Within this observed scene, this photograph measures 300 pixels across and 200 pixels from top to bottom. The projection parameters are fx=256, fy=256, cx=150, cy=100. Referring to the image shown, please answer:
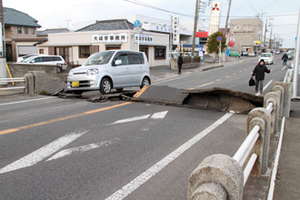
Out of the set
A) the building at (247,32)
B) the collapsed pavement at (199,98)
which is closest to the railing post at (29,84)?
the collapsed pavement at (199,98)

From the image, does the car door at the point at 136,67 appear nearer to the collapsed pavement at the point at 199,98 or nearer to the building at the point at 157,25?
the collapsed pavement at the point at 199,98

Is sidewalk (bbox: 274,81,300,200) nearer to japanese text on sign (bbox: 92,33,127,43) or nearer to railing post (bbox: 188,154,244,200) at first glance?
railing post (bbox: 188,154,244,200)

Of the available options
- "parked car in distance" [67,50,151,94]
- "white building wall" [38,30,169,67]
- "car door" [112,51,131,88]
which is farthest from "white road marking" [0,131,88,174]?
"white building wall" [38,30,169,67]

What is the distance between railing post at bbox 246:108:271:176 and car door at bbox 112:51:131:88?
Result: 27.5 ft

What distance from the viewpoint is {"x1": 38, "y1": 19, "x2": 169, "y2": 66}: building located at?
27344mm

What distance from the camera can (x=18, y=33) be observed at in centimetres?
4394

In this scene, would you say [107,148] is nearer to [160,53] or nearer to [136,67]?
[136,67]

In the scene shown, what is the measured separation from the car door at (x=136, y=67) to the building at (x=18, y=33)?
1320 inches

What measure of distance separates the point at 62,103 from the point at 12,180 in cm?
572

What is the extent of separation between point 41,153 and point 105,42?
24.9 meters

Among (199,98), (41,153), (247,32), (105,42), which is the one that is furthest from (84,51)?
(247,32)

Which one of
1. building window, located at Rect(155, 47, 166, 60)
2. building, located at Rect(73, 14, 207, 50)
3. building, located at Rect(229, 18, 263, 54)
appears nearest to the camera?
building window, located at Rect(155, 47, 166, 60)

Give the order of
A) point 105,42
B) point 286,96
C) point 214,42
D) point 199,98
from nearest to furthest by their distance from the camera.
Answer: point 286,96, point 199,98, point 105,42, point 214,42

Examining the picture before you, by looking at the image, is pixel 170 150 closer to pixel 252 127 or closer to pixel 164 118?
pixel 252 127
